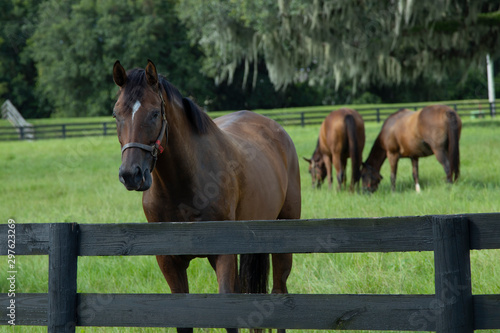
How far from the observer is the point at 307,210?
8477mm

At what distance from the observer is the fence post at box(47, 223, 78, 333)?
298 cm

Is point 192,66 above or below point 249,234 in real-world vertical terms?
above

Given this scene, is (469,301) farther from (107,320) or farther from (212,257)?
(107,320)

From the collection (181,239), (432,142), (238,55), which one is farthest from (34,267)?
(238,55)

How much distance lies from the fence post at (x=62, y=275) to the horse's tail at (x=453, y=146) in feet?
27.8

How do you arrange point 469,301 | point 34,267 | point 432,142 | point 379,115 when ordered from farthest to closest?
1. point 379,115
2. point 432,142
3. point 34,267
4. point 469,301

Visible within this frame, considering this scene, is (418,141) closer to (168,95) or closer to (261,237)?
(168,95)

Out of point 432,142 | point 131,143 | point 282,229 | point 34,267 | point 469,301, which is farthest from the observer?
point 432,142

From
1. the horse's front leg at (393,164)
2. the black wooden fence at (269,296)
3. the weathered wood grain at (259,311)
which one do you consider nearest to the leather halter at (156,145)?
the black wooden fence at (269,296)

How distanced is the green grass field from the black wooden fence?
143 centimetres

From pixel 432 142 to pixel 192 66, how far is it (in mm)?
34007

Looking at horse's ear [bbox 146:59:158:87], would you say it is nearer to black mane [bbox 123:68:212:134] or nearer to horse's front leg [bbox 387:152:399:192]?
black mane [bbox 123:68:212:134]

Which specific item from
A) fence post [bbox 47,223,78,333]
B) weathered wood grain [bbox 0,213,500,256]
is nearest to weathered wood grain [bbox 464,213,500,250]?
weathered wood grain [bbox 0,213,500,256]

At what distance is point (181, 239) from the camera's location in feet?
9.61
